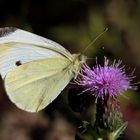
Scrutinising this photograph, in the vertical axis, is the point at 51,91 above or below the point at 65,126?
above

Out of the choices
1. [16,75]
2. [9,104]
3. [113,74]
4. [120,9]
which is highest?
[120,9]

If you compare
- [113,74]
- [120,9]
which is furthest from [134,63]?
[113,74]

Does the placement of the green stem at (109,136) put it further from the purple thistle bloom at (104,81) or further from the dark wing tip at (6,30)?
the dark wing tip at (6,30)

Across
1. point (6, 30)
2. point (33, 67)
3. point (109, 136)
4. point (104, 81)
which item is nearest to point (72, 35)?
point (33, 67)

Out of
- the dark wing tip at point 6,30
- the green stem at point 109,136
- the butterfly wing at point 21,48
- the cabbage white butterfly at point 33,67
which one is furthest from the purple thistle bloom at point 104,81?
the dark wing tip at point 6,30

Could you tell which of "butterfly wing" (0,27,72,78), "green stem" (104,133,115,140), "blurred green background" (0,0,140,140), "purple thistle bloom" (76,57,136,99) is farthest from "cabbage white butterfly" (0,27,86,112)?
"blurred green background" (0,0,140,140)

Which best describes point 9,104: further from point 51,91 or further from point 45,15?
point 51,91

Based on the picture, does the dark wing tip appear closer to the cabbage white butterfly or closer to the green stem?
the cabbage white butterfly
